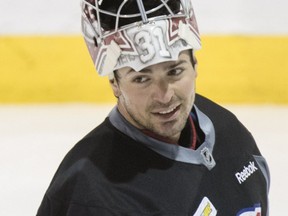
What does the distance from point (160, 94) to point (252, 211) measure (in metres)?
0.31

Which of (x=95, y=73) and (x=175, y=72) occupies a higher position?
(x=175, y=72)

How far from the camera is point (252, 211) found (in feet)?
4.26

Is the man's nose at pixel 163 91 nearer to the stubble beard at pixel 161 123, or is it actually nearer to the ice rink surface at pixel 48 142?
the stubble beard at pixel 161 123

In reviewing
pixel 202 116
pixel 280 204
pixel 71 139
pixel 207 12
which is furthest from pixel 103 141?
pixel 207 12

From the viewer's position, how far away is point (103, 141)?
1207 millimetres

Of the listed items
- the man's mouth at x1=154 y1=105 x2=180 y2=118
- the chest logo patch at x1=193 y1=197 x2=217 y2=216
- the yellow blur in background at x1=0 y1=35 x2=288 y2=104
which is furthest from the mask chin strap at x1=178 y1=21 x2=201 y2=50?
the yellow blur in background at x1=0 y1=35 x2=288 y2=104

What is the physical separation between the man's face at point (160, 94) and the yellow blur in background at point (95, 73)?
152 centimetres

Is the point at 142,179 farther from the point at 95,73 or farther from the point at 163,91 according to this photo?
the point at 95,73

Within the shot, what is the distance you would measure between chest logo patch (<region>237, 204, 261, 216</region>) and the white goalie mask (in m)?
0.31

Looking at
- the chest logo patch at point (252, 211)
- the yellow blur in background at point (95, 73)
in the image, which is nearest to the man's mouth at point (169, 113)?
the chest logo patch at point (252, 211)

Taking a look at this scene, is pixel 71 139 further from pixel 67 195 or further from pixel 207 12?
pixel 67 195

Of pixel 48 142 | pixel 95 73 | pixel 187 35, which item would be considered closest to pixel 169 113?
pixel 187 35

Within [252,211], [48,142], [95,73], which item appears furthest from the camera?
[95,73]

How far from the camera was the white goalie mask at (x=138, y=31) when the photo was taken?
44.2 inches
